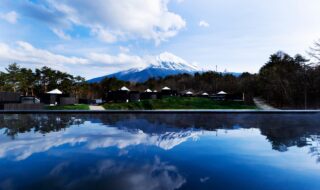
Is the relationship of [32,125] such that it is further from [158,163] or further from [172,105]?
[172,105]

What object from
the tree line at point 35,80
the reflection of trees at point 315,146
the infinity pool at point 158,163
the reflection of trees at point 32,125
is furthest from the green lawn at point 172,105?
the tree line at point 35,80

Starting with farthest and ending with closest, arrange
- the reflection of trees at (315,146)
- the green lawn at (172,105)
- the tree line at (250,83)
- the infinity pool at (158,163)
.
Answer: the tree line at (250,83) → the green lawn at (172,105) → the reflection of trees at (315,146) → the infinity pool at (158,163)

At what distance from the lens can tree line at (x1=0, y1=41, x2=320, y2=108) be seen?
2258cm

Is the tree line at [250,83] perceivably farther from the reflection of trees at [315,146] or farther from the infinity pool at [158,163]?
the infinity pool at [158,163]

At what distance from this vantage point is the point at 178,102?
72.1 ft

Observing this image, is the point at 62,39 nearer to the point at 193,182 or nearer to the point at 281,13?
the point at 281,13

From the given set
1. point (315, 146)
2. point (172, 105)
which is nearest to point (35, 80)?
point (172, 105)

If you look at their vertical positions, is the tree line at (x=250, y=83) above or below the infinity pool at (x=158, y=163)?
above

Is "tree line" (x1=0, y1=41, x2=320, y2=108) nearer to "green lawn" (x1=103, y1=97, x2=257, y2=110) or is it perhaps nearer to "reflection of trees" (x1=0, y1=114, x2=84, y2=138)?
"green lawn" (x1=103, y1=97, x2=257, y2=110)

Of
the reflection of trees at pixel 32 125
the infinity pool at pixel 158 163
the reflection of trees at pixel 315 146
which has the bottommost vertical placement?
the reflection of trees at pixel 315 146

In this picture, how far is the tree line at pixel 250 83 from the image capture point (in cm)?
2258

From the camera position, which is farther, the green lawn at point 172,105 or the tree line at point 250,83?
the tree line at point 250,83

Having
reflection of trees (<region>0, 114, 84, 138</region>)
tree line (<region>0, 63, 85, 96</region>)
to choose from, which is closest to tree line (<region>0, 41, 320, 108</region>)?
tree line (<region>0, 63, 85, 96</region>)

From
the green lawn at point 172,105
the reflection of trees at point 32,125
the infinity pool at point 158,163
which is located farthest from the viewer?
the green lawn at point 172,105
